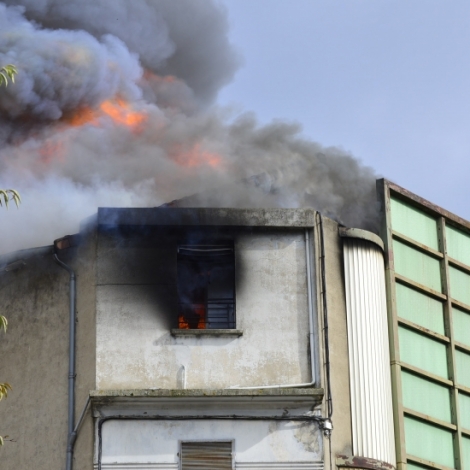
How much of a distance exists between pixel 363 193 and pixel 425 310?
300 cm

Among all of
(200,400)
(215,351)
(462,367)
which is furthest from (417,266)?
(200,400)

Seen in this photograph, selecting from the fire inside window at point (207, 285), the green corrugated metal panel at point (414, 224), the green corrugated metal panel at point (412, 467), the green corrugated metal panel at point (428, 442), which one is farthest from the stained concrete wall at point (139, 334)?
the green corrugated metal panel at point (414, 224)

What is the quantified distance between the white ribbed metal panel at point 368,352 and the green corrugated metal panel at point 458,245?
252cm

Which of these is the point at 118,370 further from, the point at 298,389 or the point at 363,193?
the point at 363,193

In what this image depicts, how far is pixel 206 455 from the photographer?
2225 centimetres

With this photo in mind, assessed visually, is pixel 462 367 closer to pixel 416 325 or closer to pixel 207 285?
pixel 416 325

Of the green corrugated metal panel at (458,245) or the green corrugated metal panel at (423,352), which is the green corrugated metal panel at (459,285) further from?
the green corrugated metal panel at (423,352)

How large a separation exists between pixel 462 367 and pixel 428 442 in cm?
204

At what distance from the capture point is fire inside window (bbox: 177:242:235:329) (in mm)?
23656

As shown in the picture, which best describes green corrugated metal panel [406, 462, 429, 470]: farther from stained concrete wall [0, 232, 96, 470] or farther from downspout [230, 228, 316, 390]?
stained concrete wall [0, 232, 96, 470]

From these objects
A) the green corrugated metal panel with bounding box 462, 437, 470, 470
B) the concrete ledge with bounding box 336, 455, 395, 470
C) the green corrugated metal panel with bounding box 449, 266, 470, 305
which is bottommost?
the concrete ledge with bounding box 336, 455, 395, 470

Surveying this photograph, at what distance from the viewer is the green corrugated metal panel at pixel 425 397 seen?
2462cm

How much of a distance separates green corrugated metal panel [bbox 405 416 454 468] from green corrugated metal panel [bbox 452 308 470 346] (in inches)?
84.0

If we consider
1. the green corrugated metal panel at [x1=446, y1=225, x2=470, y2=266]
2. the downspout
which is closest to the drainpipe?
the downspout
